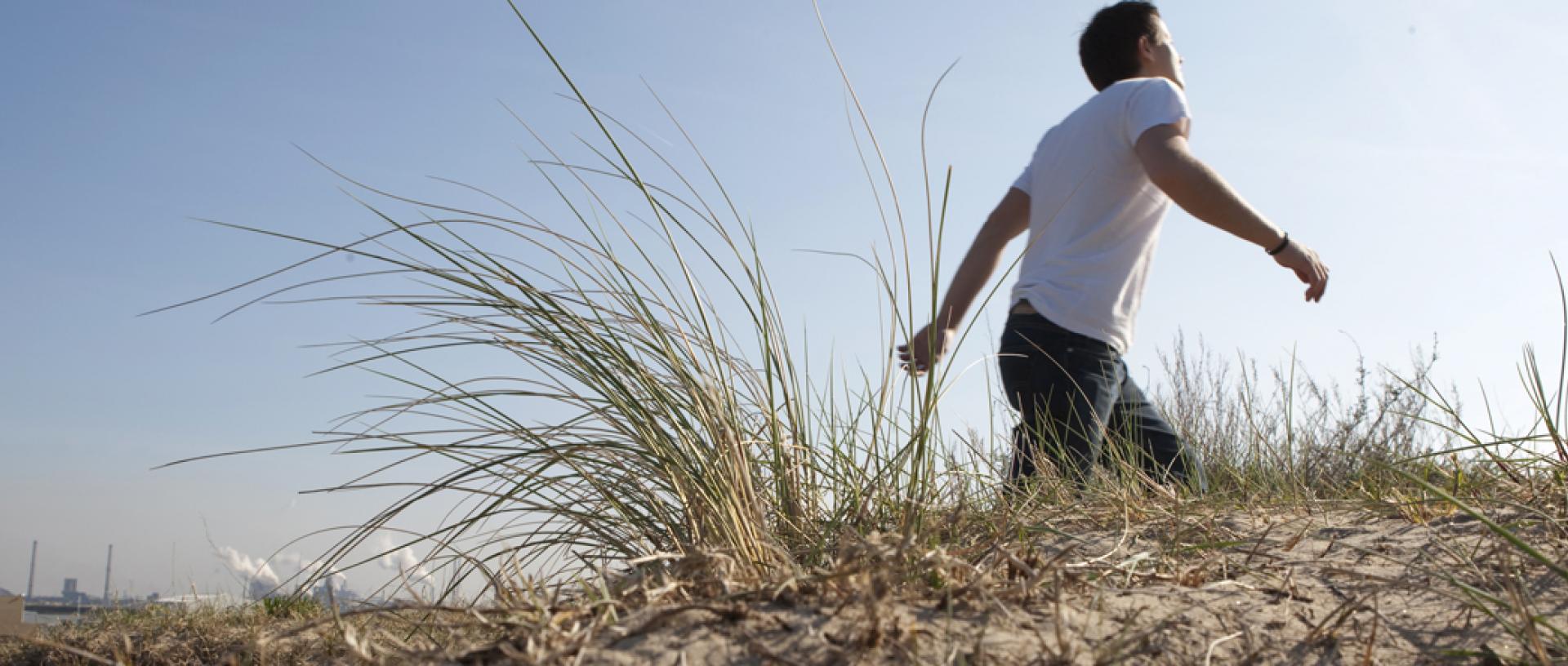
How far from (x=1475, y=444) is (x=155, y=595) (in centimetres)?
406

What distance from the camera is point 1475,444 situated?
1.73 meters

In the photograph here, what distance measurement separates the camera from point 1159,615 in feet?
3.86

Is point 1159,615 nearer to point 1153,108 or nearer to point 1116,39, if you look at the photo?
point 1153,108

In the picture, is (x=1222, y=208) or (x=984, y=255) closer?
(x=1222, y=208)

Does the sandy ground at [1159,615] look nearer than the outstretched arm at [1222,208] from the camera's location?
Yes

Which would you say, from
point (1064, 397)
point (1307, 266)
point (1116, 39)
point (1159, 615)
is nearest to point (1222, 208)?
point (1307, 266)

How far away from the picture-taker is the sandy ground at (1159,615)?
98cm

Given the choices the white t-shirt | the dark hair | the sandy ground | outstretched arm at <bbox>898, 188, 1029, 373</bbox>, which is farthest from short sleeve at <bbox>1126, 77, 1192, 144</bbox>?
the sandy ground

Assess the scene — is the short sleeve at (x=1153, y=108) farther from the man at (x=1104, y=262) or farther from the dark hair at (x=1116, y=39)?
the dark hair at (x=1116, y=39)

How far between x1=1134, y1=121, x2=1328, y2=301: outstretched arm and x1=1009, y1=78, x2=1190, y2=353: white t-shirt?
11 cm

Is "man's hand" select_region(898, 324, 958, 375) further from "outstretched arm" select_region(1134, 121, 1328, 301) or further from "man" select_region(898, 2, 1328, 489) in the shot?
"outstretched arm" select_region(1134, 121, 1328, 301)

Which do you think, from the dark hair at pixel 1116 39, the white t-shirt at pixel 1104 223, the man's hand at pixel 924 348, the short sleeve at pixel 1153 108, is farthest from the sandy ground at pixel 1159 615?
the dark hair at pixel 1116 39

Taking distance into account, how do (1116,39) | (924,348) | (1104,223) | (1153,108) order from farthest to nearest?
(1116,39), (1104,223), (1153,108), (924,348)

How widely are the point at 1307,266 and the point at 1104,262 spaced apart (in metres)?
0.45
